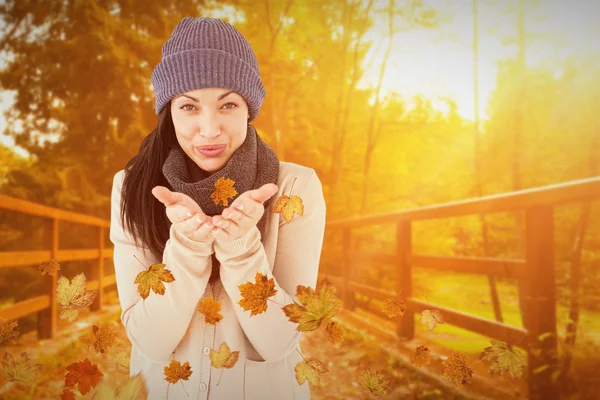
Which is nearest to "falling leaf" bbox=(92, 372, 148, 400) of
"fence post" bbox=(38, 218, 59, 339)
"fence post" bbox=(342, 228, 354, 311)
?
"fence post" bbox=(38, 218, 59, 339)

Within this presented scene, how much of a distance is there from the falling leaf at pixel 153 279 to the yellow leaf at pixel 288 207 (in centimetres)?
36

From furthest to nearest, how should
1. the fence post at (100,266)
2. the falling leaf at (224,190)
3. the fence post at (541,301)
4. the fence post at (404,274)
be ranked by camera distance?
the fence post at (100,266)
the fence post at (404,274)
the fence post at (541,301)
the falling leaf at (224,190)

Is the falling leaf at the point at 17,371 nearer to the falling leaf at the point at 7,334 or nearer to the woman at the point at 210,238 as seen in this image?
the falling leaf at the point at 7,334

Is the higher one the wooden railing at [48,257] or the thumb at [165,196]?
the thumb at [165,196]

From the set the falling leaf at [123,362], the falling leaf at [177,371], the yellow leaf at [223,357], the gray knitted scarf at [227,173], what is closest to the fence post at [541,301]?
the gray knitted scarf at [227,173]

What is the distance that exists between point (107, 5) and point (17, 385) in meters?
2.24

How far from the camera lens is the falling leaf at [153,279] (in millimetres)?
1052

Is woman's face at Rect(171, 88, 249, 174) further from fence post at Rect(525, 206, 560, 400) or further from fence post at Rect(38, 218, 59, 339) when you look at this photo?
fence post at Rect(38, 218, 59, 339)

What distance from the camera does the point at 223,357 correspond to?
1138mm

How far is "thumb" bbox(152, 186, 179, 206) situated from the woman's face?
0.23m

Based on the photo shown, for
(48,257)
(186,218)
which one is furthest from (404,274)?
(48,257)

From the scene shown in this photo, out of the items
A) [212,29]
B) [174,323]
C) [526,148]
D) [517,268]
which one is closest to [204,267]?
[174,323]

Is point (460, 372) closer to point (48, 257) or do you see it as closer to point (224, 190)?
point (224, 190)

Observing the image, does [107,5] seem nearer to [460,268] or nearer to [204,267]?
[204,267]
